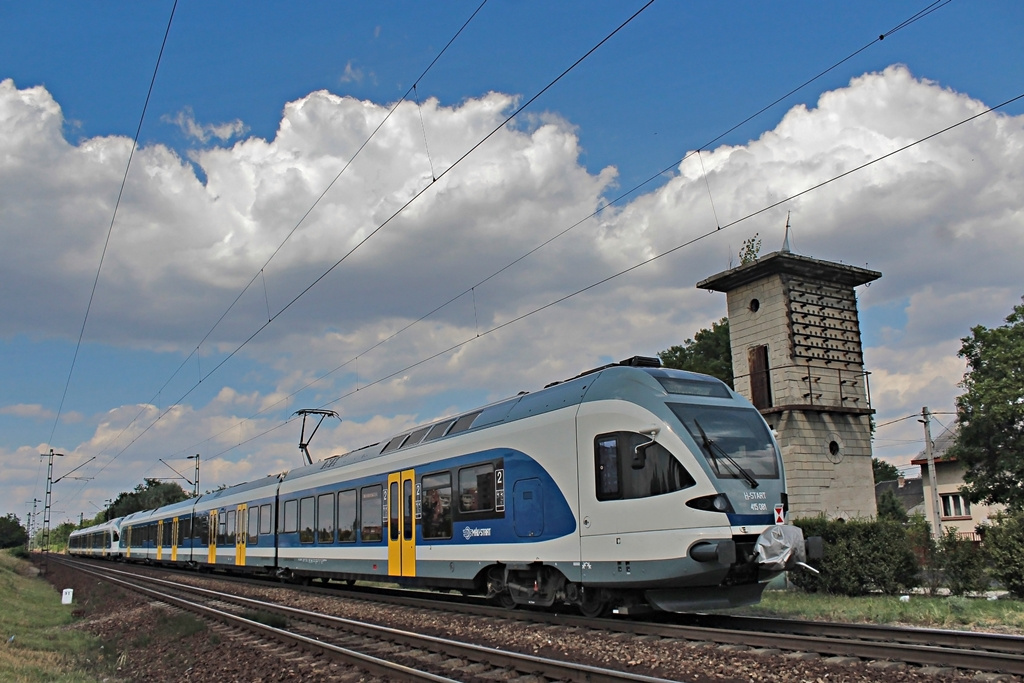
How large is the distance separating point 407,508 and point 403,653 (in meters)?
6.02

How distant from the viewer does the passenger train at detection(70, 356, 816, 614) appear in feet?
33.9

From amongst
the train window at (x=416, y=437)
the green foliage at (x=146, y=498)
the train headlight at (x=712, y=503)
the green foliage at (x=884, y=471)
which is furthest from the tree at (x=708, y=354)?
the green foliage at (x=146, y=498)

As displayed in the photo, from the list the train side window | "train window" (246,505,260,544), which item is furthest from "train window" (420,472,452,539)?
"train window" (246,505,260,544)

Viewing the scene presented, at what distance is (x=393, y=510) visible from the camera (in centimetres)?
1672

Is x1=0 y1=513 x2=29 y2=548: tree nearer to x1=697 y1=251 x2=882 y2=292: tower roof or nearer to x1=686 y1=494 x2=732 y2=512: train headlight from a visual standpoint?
x1=697 y1=251 x2=882 y2=292: tower roof

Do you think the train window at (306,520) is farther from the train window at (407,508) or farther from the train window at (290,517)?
the train window at (407,508)

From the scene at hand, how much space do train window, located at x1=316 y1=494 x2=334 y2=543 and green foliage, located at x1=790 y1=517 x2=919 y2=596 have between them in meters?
11.3

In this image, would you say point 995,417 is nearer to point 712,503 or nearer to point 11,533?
point 712,503

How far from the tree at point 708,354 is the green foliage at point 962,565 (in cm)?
2522

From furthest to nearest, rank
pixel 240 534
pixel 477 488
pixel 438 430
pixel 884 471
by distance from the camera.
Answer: pixel 884 471, pixel 240 534, pixel 438 430, pixel 477 488

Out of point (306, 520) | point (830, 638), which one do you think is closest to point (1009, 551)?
point (830, 638)

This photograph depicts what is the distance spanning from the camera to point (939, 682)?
7.06 metres

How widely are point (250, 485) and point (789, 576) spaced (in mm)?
18403

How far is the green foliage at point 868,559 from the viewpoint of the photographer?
14.5 meters
